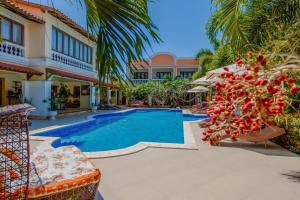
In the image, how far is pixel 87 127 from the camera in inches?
604

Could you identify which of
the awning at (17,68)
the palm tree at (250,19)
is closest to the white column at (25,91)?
the awning at (17,68)

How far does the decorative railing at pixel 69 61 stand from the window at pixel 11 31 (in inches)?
105

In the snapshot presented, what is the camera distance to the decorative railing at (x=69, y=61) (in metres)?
18.0

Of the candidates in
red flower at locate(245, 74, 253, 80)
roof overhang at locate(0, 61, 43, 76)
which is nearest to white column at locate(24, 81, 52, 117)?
roof overhang at locate(0, 61, 43, 76)

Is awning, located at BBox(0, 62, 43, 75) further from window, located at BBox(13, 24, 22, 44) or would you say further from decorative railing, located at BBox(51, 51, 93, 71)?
decorative railing, located at BBox(51, 51, 93, 71)

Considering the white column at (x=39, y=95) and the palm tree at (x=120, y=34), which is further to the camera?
the white column at (x=39, y=95)

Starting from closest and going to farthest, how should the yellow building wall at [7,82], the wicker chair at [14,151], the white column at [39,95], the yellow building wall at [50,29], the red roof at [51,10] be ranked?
the wicker chair at [14,151]
the red roof at [51,10]
the white column at [39,95]
the yellow building wall at [50,29]
the yellow building wall at [7,82]

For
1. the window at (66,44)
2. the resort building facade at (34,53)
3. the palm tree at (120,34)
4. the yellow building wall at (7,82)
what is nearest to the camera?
the palm tree at (120,34)

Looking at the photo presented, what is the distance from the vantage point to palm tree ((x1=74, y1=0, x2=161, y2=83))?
2.03 metres

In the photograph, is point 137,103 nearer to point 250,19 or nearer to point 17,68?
point 17,68

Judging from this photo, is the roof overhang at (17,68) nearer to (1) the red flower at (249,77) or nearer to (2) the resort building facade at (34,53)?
(2) the resort building facade at (34,53)

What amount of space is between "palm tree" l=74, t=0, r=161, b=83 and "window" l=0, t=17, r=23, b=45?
15096 millimetres

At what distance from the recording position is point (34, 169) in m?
3.72

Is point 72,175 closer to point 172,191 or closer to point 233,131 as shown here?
point 172,191
